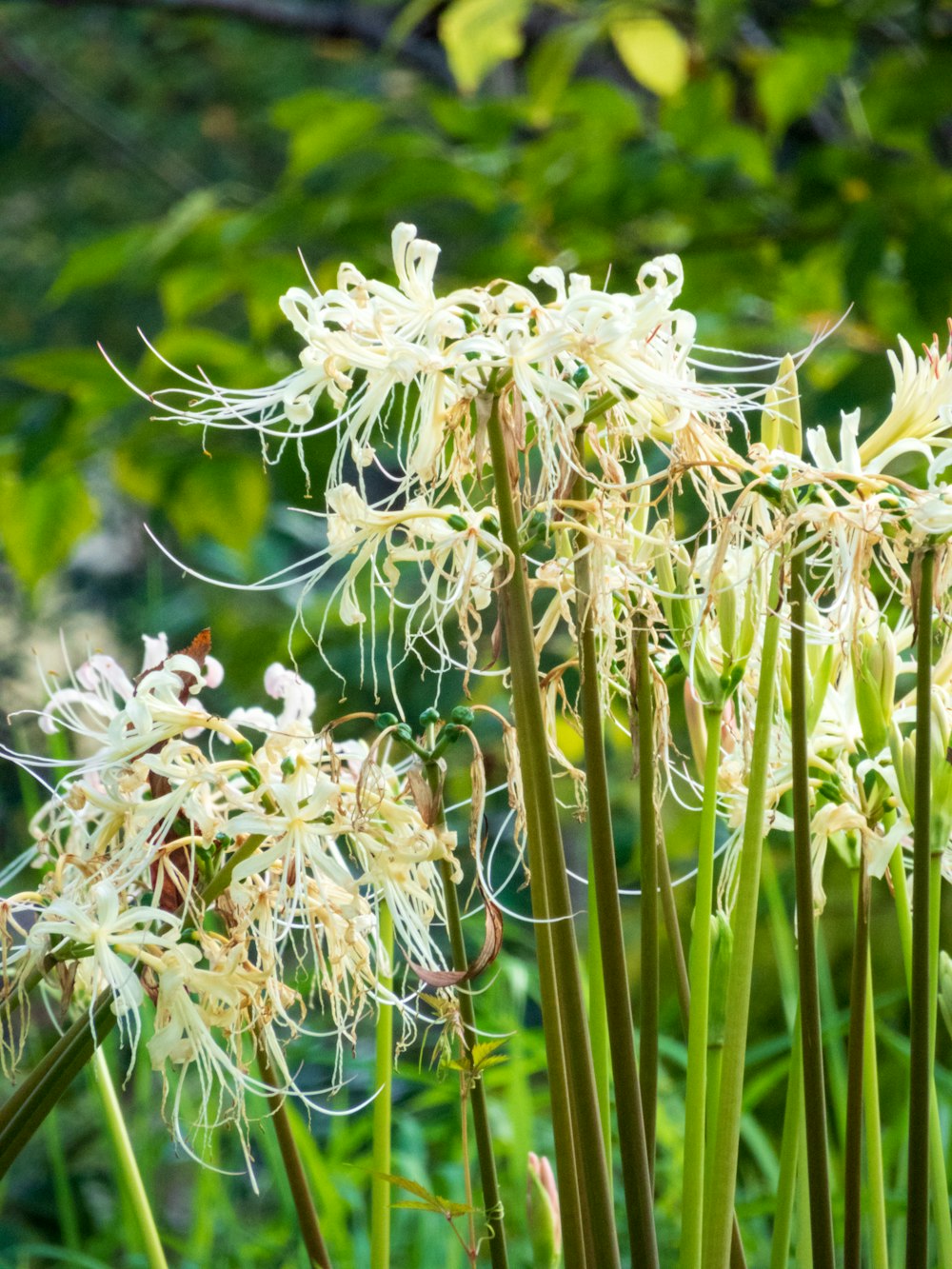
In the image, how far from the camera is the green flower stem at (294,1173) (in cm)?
43

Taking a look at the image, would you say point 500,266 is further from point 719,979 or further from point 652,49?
point 719,979

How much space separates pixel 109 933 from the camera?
383 millimetres

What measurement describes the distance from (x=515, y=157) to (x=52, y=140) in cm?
194

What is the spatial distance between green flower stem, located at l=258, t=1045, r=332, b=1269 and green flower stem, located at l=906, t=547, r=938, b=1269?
0.18 metres

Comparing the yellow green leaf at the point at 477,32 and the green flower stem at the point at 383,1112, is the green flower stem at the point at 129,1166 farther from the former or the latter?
the yellow green leaf at the point at 477,32

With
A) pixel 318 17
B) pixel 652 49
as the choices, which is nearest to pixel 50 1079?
pixel 652 49

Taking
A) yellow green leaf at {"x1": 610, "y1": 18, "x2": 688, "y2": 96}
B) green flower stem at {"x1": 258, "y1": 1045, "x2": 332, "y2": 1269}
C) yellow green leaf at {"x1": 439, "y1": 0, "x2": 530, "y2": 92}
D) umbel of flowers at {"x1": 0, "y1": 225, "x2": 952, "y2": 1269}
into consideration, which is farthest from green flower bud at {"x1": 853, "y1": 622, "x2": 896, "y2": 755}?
yellow green leaf at {"x1": 610, "y1": 18, "x2": 688, "y2": 96}

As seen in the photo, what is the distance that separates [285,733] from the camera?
0.43m

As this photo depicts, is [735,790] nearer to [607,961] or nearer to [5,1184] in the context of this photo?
[607,961]

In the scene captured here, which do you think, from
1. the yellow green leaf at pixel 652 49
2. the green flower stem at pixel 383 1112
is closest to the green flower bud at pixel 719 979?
the green flower stem at pixel 383 1112

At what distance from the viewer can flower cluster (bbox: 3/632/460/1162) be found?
1.26 ft

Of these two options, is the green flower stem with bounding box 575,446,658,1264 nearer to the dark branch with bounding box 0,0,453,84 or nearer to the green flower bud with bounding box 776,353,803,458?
the green flower bud with bounding box 776,353,803,458

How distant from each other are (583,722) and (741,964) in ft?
0.30

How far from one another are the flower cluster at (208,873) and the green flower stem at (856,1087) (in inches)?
5.2
